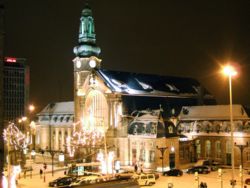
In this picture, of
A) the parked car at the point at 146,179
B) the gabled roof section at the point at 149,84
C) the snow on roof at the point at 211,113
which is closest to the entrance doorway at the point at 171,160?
the snow on roof at the point at 211,113

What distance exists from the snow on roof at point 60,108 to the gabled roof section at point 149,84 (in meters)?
25.5

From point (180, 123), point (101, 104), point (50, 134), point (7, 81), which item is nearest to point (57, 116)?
point (50, 134)

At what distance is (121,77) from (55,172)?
2665cm

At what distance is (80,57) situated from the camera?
9069 cm

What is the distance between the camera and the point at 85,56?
90.1 m

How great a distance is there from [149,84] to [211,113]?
15282 mm

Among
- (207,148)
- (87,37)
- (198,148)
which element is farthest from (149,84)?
(207,148)

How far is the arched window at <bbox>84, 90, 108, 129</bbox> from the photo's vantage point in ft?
284

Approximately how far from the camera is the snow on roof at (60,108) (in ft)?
378

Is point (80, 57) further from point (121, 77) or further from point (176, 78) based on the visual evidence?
point (176, 78)

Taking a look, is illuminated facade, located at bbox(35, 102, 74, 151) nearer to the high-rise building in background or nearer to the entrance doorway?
the high-rise building in background

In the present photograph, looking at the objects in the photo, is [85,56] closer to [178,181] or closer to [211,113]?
[211,113]

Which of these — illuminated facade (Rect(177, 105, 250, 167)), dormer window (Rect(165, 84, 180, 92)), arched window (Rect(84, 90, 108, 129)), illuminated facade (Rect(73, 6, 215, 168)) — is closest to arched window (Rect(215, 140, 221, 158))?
illuminated facade (Rect(177, 105, 250, 167))

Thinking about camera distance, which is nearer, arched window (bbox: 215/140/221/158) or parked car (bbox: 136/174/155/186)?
parked car (bbox: 136/174/155/186)
